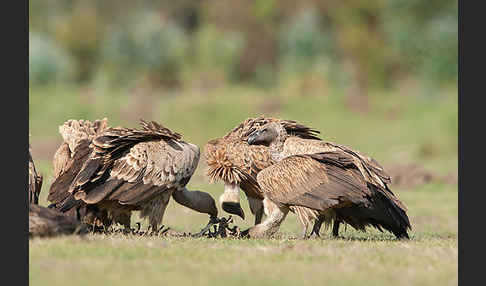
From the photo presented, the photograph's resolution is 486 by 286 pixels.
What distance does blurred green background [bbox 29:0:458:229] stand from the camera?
32.9 m

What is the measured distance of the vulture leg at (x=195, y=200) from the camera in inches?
408

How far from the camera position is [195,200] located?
34.3 feet

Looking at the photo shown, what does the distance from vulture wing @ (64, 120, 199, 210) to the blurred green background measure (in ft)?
12.8

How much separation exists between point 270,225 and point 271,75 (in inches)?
1795

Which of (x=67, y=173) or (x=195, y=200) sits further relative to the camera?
(x=195, y=200)

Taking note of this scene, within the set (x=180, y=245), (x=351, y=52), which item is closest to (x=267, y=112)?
(x=351, y=52)

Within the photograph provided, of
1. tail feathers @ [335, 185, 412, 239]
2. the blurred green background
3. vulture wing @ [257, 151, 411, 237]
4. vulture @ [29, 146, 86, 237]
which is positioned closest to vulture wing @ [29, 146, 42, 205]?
vulture @ [29, 146, 86, 237]

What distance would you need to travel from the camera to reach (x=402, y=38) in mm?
35094

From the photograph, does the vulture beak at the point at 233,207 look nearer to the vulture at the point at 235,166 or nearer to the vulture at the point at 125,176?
the vulture at the point at 235,166

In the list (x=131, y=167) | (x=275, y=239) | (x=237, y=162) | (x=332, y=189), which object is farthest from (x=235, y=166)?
(x=332, y=189)

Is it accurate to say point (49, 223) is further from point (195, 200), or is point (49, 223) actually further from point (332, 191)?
point (332, 191)

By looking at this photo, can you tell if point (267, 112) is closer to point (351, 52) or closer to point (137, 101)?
point (137, 101)

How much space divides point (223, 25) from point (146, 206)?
50107 millimetres

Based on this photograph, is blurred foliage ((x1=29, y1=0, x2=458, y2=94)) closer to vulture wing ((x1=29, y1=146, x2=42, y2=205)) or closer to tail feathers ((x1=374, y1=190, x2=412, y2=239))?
tail feathers ((x1=374, y1=190, x2=412, y2=239))
